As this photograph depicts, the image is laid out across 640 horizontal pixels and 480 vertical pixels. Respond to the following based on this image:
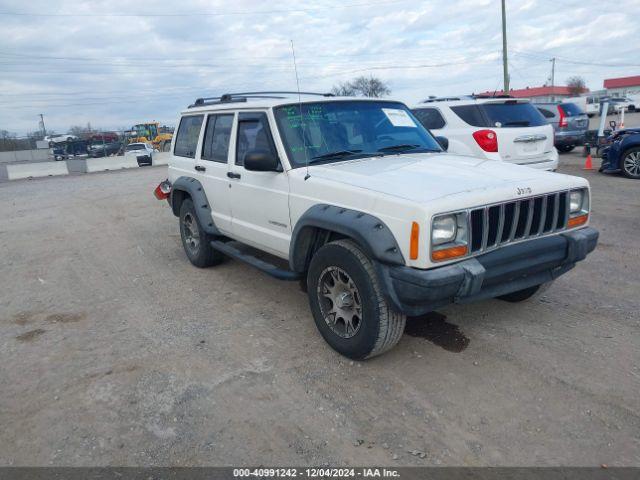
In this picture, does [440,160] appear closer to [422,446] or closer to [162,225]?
[422,446]

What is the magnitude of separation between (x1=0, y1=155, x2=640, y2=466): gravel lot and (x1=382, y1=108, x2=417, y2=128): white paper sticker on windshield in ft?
5.97

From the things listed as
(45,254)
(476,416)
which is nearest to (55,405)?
(476,416)

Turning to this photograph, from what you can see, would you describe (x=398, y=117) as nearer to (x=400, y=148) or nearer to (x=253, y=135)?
(x=400, y=148)

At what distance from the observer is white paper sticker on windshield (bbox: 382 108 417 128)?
15.8 feet

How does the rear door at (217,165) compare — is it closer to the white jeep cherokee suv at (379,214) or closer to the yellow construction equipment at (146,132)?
the white jeep cherokee suv at (379,214)

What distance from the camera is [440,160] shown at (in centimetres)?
426

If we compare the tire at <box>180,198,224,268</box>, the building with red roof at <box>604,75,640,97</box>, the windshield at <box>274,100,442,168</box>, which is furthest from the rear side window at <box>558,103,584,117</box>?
the building with red roof at <box>604,75,640,97</box>

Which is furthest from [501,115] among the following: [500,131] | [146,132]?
[146,132]

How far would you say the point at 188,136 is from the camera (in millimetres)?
6285

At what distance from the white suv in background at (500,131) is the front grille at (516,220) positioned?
4.76 m

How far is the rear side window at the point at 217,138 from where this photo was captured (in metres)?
5.29

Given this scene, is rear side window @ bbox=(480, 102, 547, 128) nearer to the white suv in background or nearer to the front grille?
the white suv in background

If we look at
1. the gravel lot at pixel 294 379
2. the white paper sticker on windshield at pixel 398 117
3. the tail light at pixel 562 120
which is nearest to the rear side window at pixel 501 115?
the gravel lot at pixel 294 379

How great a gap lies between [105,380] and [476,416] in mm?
2592
